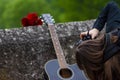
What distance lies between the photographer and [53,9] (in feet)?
37.8

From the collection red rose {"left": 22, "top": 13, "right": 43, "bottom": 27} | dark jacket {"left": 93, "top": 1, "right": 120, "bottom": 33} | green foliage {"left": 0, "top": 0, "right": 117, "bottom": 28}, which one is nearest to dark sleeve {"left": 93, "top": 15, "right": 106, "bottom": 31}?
dark jacket {"left": 93, "top": 1, "right": 120, "bottom": 33}

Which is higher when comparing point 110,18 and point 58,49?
point 110,18

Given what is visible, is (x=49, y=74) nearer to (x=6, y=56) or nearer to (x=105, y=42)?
(x=6, y=56)

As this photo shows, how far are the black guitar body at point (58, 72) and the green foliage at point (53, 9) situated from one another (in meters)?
7.01

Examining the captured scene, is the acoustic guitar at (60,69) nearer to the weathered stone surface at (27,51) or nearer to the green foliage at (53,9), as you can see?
the weathered stone surface at (27,51)

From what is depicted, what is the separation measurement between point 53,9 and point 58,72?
26.3 ft

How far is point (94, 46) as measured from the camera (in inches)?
88.3

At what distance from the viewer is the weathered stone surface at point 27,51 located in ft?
12.0

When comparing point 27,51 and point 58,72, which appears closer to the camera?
point 58,72

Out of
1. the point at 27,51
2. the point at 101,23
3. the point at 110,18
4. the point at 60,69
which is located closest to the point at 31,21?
the point at 27,51

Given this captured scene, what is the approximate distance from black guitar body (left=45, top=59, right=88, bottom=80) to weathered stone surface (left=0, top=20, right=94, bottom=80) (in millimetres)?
109

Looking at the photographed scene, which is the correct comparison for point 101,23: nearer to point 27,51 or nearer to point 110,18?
point 110,18

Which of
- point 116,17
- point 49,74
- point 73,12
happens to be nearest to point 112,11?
point 116,17

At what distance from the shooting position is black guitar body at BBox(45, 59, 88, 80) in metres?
3.53
